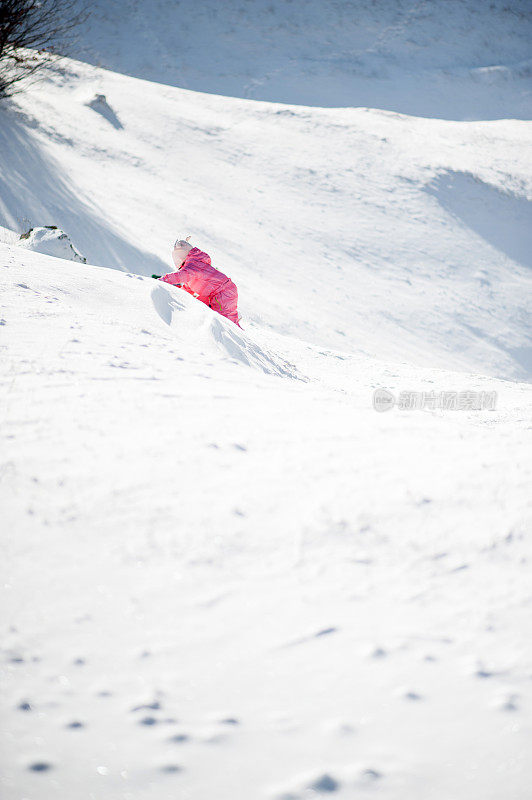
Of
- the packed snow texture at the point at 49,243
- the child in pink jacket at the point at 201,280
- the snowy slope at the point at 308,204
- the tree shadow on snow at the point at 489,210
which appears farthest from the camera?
the tree shadow on snow at the point at 489,210

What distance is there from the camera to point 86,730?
1124 mm

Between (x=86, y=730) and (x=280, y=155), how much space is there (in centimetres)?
1373

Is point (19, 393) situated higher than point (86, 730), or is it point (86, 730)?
point (19, 393)

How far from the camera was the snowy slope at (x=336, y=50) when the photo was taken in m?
18.8

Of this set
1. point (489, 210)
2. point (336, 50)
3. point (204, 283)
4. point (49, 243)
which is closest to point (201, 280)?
point (204, 283)

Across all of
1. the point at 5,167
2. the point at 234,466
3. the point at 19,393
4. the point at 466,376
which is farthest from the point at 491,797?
the point at 5,167

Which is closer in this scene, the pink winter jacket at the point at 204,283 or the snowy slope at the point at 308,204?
the pink winter jacket at the point at 204,283

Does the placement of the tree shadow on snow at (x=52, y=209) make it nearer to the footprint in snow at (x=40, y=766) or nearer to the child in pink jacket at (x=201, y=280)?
the child in pink jacket at (x=201, y=280)

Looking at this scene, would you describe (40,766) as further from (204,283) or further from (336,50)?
(336,50)

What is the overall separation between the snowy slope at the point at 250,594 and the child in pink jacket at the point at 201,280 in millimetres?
2322

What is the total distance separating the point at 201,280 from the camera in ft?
15.0

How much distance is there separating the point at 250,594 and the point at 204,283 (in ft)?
11.7

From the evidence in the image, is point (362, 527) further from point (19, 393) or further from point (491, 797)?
point (19, 393)

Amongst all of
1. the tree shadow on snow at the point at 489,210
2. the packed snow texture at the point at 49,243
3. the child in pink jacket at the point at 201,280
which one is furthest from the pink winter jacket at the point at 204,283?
the tree shadow on snow at the point at 489,210
